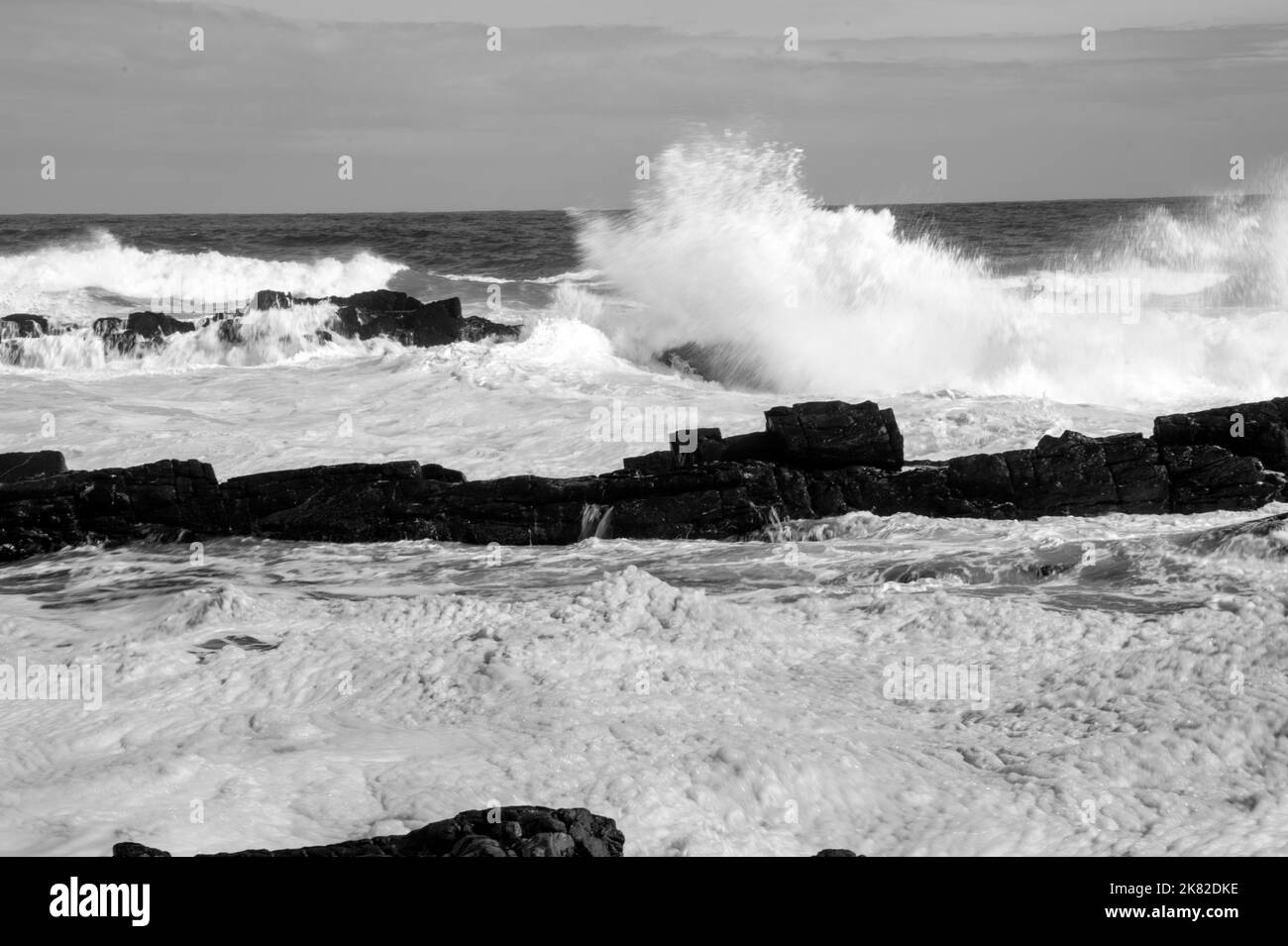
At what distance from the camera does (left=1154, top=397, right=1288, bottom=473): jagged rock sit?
12523 millimetres

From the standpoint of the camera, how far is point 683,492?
12555 mm

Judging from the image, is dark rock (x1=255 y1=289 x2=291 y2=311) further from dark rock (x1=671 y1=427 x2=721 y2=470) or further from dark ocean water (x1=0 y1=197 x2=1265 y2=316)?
dark rock (x1=671 y1=427 x2=721 y2=470)

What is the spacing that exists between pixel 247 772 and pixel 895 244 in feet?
69.2

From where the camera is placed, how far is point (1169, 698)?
7.40m

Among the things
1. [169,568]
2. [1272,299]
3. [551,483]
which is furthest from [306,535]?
[1272,299]

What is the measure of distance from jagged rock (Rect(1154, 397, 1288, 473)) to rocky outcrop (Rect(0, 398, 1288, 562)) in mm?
93

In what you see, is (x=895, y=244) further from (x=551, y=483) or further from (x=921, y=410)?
(x=551, y=483)

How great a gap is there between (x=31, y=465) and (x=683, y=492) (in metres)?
6.72

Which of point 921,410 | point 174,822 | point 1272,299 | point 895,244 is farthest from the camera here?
point 1272,299

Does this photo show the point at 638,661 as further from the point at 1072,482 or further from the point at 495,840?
the point at 1072,482

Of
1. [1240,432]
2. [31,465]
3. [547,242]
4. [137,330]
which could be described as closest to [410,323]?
[137,330]

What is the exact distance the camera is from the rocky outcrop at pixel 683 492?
12.3 meters

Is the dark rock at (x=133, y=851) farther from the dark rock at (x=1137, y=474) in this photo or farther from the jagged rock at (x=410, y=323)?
the jagged rock at (x=410, y=323)
